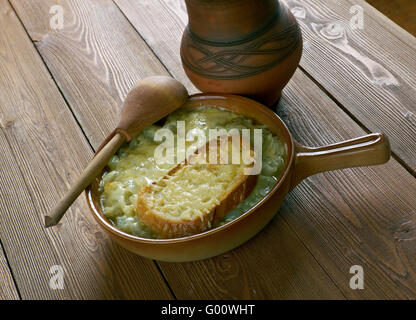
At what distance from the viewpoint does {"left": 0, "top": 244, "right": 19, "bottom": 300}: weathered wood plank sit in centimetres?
83

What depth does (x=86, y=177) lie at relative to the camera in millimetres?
814

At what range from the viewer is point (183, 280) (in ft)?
2.60


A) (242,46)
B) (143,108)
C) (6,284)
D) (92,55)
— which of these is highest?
(242,46)

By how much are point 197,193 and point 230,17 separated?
0.31 meters

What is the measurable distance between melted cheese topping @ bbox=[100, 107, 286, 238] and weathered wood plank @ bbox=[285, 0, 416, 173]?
0.24 meters

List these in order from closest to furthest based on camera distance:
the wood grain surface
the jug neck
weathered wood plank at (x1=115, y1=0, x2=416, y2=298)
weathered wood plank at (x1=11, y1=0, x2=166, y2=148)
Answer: weathered wood plank at (x1=115, y1=0, x2=416, y2=298), the jug neck, weathered wood plank at (x1=11, y1=0, x2=166, y2=148), the wood grain surface

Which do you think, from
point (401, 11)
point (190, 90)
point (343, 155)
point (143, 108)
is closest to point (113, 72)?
point (190, 90)

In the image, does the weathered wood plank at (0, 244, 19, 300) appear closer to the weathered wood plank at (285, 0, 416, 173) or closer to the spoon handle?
the spoon handle

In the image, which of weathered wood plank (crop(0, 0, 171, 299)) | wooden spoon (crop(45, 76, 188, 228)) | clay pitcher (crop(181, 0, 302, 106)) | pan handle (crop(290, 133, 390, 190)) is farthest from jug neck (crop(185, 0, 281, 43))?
weathered wood plank (crop(0, 0, 171, 299))

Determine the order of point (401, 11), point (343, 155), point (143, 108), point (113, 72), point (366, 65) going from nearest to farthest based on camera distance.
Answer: point (343, 155), point (143, 108), point (366, 65), point (113, 72), point (401, 11)

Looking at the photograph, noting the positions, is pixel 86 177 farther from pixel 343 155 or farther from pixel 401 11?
pixel 401 11

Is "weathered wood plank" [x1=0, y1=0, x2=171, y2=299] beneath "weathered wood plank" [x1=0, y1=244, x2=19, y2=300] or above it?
above
